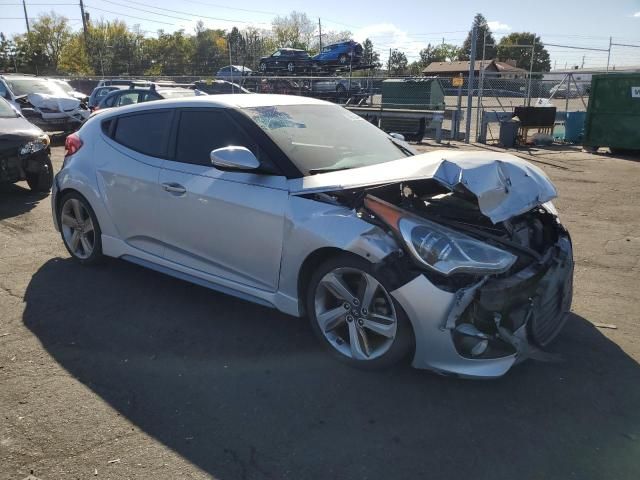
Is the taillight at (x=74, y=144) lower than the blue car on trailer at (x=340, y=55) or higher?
lower

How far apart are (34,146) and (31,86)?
9.99 m

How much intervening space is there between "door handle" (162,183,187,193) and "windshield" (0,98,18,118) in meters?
6.12

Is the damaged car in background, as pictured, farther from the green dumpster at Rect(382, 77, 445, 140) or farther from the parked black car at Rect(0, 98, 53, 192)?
the green dumpster at Rect(382, 77, 445, 140)

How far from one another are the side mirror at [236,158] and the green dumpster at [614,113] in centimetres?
1305

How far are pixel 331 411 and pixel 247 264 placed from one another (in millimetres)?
1199

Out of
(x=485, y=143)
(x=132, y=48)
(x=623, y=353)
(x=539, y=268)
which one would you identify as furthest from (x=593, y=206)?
(x=132, y=48)

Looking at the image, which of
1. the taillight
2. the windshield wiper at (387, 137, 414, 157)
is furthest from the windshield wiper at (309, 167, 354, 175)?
the taillight

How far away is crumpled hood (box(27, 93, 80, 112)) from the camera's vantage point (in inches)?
596

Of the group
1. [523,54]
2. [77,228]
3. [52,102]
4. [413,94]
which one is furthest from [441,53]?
[77,228]

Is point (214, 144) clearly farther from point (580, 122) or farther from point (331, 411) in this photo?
point (580, 122)

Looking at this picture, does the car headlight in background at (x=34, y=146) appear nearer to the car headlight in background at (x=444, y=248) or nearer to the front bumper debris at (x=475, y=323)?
the car headlight in background at (x=444, y=248)

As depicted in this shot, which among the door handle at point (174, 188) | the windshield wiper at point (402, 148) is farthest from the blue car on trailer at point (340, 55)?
the door handle at point (174, 188)

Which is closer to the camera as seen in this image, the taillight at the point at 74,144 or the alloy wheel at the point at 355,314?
the alloy wheel at the point at 355,314

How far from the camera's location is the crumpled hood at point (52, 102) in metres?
15.1
